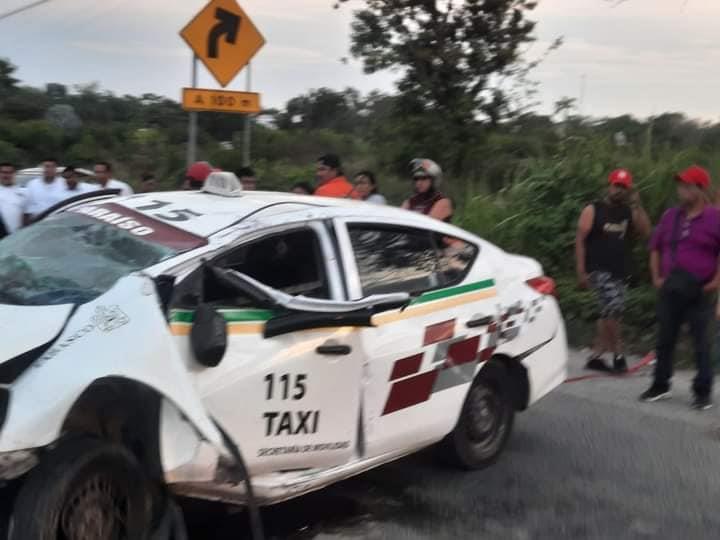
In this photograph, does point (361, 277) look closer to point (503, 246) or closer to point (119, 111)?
point (503, 246)

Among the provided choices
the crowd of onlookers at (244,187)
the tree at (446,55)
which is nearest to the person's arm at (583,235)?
the crowd of onlookers at (244,187)

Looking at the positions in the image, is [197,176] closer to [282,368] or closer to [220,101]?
[220,101]

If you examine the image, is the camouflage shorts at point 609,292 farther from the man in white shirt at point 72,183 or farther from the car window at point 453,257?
the man in white shirt at point 72,183

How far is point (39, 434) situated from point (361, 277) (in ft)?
6.46

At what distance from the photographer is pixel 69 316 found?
3795mm

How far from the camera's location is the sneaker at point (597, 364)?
8.97m

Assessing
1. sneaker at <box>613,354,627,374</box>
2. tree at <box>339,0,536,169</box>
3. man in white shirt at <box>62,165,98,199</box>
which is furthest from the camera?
tree at <box>339,0,536,169</box>

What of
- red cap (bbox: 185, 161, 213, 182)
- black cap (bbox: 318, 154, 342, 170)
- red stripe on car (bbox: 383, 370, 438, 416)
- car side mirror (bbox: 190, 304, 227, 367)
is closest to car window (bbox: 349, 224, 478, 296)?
red stripe on car (bbox: 383, 370, 438, 416)

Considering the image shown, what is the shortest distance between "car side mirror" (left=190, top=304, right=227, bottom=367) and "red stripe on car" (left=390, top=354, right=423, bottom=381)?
1.21 meters

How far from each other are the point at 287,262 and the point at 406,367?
850 mm

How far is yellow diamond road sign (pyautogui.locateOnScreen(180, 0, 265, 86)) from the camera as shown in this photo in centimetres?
984

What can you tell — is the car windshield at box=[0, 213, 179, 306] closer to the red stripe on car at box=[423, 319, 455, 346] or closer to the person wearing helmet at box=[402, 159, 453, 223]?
the red stripe on car at box=[423, 319, 455, 346]

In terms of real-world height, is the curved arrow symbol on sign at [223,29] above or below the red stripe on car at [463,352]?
above

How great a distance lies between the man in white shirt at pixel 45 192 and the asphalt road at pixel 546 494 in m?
6.17
